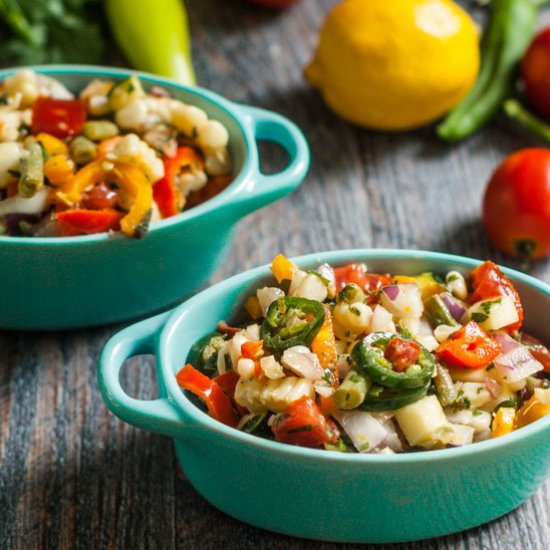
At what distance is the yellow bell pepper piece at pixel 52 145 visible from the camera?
1.83 metres

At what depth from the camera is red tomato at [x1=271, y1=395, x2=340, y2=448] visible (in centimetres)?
133

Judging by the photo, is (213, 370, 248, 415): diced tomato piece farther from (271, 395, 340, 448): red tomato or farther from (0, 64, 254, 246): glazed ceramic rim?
(0, 64, 254, 246): glazed ceramic rim

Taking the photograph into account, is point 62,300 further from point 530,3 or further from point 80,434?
point 530,3

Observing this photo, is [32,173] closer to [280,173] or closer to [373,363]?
[280,173]

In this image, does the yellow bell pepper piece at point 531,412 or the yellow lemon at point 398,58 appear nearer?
the yellow bell pepper piece at point 531,412

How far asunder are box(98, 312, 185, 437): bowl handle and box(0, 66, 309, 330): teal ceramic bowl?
255 mm

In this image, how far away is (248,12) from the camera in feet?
9.70

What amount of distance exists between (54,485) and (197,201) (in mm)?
640

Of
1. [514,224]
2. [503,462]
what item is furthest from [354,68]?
[503,462]

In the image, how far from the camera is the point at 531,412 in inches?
55.7

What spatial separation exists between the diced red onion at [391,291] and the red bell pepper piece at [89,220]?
1.72ft

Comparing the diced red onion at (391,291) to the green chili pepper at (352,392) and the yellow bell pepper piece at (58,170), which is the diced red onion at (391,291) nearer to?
the green chili pepper at (352,392)

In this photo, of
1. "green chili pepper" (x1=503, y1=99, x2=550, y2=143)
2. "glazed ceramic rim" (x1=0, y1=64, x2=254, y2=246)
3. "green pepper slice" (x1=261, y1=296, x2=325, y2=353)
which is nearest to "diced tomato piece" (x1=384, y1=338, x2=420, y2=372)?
"green pepper slice" (x1=261, y1=296, x2=325, y2=353)

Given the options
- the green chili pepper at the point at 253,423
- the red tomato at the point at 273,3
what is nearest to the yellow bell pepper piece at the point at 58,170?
the green chili pepper at the point at 253,423
